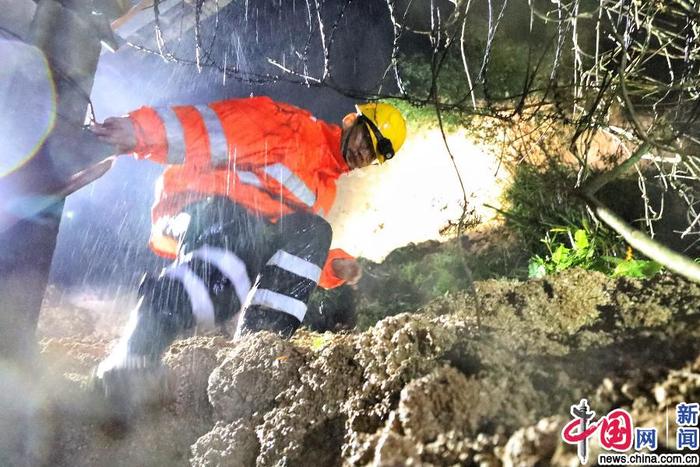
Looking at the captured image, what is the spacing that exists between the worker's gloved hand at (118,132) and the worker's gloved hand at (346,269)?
5.41 feet

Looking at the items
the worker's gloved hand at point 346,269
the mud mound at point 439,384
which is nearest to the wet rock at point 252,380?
the mud mound at point 439,384

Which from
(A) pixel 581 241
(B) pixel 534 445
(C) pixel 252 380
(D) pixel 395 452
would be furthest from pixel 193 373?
(A) pixel 581 241

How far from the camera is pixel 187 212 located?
2891 mm

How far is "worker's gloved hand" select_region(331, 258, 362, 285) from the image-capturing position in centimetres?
350

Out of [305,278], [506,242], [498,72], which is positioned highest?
[498,72]

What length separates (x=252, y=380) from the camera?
1710 millimetres

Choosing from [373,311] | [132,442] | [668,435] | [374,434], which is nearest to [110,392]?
[132,442]

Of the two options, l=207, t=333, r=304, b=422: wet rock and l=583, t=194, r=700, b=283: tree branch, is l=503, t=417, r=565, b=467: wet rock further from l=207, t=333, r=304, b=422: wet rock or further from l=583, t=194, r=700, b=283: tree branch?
l=207, t=333, r=304, b=422: wet rock

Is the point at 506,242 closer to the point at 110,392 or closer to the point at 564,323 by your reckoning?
the point at 564,323

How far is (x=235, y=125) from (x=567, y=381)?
2132 millimetres

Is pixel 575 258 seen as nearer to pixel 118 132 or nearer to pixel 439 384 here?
pixel 439 384

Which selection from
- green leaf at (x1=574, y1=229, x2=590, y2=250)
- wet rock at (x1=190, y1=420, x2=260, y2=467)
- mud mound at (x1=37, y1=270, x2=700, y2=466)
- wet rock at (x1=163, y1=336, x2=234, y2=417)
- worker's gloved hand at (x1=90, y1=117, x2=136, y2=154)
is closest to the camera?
mud mound at (x1=37, y1=270, x2=700, y2=466)

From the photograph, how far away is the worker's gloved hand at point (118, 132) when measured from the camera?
2184mm

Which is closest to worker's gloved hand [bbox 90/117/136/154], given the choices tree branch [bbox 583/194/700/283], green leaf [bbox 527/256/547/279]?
tree branch [bbox 583/194/700/283]
